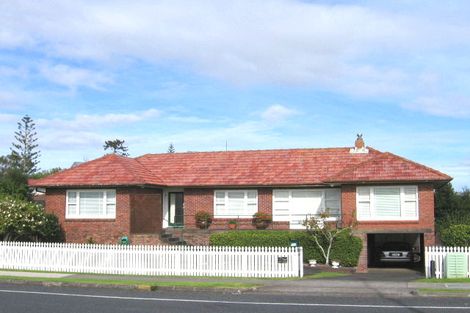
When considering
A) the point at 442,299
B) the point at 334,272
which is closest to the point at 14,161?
the point at 334,272

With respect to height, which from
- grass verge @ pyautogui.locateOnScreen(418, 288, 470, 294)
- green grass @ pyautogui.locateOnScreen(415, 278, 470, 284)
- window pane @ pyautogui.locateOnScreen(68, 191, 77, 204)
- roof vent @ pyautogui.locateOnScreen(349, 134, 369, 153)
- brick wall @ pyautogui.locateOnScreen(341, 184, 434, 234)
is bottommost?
green grass @ pyautogui.locateOnScreen(415, 278, 470, 284)

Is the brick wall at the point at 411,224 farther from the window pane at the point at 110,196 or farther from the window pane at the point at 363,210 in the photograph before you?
the window pane at the point at 110,196

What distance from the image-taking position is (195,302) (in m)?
14.6

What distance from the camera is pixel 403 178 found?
25859 millimetres

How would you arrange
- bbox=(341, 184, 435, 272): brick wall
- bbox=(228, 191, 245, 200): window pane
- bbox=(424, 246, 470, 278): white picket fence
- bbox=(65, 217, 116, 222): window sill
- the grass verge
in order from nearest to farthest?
the grass verge < bbox=(424, 246, 470, 278): white picket fence < bbox=(341, 184, 435, 272): brick wall < bbox=(65, 217, 116, 222): window sill < bbox=(228, 191, 245, 200): window pane

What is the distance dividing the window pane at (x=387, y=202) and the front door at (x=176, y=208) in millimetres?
11008

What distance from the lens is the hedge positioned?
25.3 m

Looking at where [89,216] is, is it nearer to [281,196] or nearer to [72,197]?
[72,197]

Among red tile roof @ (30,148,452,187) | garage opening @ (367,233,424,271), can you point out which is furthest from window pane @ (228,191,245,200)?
garage opening @ (367,233,424,271)

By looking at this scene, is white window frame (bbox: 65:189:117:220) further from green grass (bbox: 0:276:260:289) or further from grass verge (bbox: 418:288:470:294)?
grass verge (bbox: 418:288:470:294)

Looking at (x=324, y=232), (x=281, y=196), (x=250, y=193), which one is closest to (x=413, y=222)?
(x=324, y=232)

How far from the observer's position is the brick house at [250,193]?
26250 mm

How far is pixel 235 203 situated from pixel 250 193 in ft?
3.15

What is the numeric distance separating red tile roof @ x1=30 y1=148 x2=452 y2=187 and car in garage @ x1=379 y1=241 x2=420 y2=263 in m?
4.04
